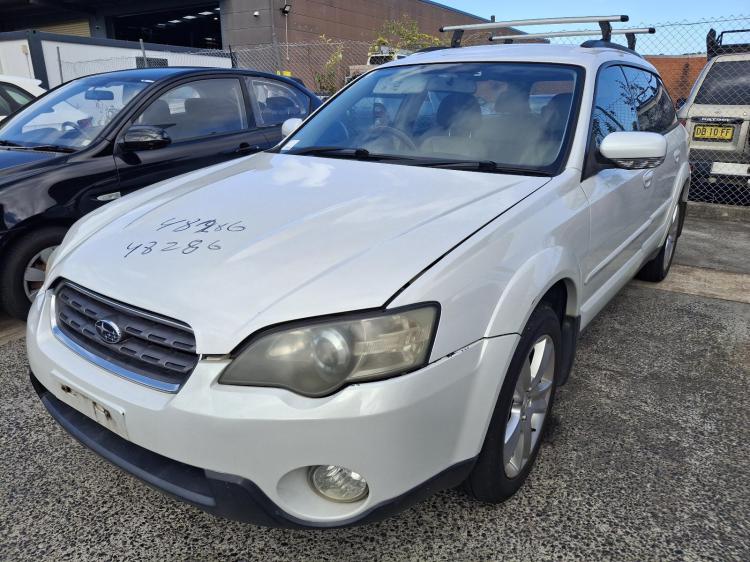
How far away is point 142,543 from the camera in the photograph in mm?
1902

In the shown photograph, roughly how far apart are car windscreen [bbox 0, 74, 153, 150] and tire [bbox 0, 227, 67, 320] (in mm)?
672

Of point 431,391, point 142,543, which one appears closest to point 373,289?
point 431,391

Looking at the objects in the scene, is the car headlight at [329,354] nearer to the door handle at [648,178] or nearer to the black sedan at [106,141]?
the door handle at [648,178]

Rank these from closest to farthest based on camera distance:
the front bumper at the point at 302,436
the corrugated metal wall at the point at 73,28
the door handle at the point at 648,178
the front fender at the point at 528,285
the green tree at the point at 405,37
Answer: the front bumper at the point at 302,436
the front fender at the point at 528,285
the door handle at the point at 648,178
the green tree at the point at 405,37
the corrugated metal wall at the point at 73,28

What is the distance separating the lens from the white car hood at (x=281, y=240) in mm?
1557

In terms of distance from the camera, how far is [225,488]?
4.97ft

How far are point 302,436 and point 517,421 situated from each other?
34.4 inches

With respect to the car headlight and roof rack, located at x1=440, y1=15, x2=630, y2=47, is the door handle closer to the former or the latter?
roof rack, located at x1=440, y1=15, x2=630, y2=47

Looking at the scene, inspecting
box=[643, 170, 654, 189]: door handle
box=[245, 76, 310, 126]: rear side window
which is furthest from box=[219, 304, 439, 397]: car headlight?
box=[245, 76, 310, 126]: rear side window

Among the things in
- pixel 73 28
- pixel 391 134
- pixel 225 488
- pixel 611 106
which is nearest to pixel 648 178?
pixel 611 106

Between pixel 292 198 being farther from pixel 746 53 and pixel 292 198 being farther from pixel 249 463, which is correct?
pixel 746 53

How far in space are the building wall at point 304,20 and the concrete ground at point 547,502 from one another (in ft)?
78.7

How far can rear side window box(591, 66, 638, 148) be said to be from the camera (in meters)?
2.63

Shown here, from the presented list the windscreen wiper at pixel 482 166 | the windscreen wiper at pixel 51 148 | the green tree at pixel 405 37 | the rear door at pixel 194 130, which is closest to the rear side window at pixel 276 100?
the rear door at pixel 194 130
